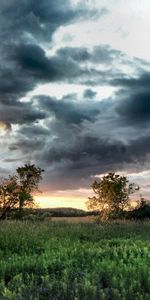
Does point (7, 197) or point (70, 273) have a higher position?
point (7, 197)

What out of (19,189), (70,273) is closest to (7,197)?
(19,189)

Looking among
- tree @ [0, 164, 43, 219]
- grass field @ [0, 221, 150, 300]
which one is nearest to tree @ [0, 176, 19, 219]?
tree @ [0, 164, 43, 219]

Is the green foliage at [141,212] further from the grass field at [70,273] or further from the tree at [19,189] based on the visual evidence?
the grass field at [70,273]

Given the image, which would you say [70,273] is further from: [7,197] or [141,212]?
[141,212]

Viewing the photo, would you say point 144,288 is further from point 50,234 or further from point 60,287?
point 50,234

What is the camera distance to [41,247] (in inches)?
744

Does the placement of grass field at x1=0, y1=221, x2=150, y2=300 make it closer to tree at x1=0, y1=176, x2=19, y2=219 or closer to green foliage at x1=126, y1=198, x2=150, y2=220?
tree at x1=0, y1=176, x2=19, y2=219

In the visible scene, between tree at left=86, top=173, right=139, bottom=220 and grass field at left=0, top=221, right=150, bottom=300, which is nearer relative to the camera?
grass field at left=0, top=221, right=150, bottom=300

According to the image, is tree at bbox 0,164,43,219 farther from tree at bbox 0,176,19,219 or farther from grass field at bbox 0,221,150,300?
grass field at bbox 0,221,150,300

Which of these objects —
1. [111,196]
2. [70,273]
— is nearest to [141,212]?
[111,196]

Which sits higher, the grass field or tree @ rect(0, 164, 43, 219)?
tree @ rect(0, 164, 43, 219)

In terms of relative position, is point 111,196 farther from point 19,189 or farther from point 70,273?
point 70,273

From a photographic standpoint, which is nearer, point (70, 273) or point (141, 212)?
point (70, 273)

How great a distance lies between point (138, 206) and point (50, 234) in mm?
23215
